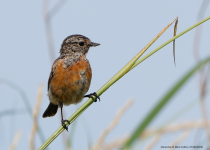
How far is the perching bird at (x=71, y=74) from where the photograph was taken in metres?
3.99

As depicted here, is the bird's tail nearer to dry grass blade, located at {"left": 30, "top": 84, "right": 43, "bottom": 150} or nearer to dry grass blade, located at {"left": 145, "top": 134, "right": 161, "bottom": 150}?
dry grass blade, located at {"left": 30, "top": 84, "right": 43, "bottom": 150}

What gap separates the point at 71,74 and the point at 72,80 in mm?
80

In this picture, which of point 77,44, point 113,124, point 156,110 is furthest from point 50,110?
point 156,110

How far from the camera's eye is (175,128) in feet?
9.86

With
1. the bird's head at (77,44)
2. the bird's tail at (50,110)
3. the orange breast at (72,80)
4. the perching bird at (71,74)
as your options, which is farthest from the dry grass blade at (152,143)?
the bird's tail at (50,110)

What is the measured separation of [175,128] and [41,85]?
4.61 ft

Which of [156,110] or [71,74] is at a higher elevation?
[71,74]

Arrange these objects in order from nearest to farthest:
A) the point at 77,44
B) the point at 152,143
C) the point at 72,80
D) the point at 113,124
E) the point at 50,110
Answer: the point at 152,143 < the point at 113,124 < the point at 72,80 < the point at 77,44 < the point at 50,110

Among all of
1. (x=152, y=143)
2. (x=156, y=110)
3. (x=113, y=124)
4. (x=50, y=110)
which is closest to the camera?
(x=156, y=110)

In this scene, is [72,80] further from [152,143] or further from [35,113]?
[152,143]

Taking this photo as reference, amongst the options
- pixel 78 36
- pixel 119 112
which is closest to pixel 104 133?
pixel 119 112

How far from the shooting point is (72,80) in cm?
397

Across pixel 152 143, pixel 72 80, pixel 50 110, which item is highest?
pixel 50 110

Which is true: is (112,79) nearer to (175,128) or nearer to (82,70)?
(175,128)
